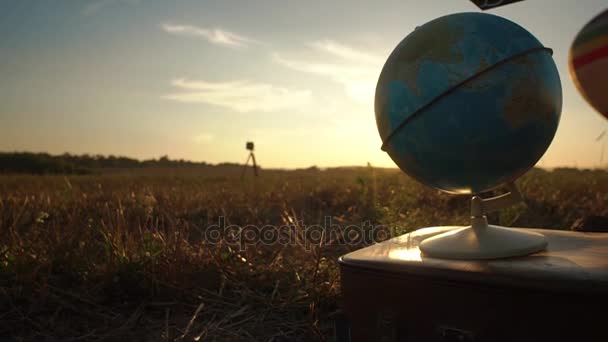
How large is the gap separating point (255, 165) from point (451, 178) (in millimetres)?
11725

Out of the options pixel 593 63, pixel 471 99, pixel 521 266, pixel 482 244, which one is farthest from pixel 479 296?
pixel 593 63

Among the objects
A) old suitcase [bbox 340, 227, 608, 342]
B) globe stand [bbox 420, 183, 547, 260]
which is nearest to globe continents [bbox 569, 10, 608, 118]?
old suitcase [bbox 340, 227, 608, 342]

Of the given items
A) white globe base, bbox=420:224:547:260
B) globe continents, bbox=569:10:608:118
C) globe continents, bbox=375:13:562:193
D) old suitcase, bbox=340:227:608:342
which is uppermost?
globe continents, bbox=569:10:608:118

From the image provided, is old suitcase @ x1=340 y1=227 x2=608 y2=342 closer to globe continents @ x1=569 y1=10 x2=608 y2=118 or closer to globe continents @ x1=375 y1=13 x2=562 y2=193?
globe continents @ x1=375 y1=13 x2=562 y2=193

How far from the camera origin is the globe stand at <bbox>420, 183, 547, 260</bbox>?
1504 millimetres

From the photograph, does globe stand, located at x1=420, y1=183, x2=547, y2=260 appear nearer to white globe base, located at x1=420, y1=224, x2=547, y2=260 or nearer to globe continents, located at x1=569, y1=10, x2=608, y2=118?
white globe base, located at x1=420, y1=224, x2=547, y2=260

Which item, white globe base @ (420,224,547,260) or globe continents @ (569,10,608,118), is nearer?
white globe base @ (420,224,547,260)

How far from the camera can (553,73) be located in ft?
5.15

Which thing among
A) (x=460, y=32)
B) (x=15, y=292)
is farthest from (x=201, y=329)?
(x=460, y=32)

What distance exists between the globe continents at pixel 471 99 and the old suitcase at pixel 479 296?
38 cm

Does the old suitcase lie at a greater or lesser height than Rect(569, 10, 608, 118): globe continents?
lesser

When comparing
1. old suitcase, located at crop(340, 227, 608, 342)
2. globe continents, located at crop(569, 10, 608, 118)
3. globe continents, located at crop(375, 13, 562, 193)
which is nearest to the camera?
old suitcase, located at crop(340, 227, 608, 342)

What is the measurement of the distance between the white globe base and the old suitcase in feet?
0.12

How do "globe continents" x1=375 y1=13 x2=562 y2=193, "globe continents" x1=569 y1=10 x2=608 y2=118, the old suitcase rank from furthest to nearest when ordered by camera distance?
"globe continents" x1=569 y1=10 x2=608 y2=118 < "globe continents" x1=375 y1=13 x2=562 y2=193 < the old suitcase
